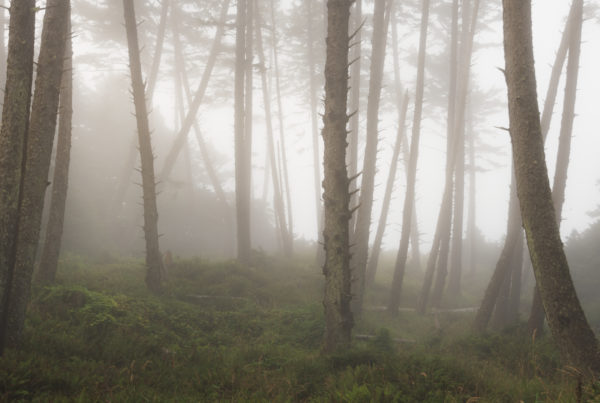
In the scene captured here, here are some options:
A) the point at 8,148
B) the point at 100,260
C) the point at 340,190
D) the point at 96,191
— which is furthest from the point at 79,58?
the point at 340,190

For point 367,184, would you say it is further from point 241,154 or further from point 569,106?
point 241,154

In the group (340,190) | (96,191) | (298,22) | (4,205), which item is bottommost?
(4,205)

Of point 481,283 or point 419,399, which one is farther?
point 481,283

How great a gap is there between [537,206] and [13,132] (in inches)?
263

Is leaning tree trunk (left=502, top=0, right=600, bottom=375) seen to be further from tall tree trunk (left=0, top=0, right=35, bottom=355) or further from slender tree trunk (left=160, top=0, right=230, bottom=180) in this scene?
slender tree trunk (left=160, top=0, right=230, bottom=180)

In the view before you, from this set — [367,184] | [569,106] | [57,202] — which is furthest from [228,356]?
[569,106]

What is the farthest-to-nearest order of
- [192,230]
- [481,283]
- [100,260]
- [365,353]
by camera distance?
[192,230]
[481,283]
[100,260]
[365,353]

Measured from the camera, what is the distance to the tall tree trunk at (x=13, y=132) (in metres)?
4.61

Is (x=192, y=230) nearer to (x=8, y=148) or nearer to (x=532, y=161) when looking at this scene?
(x=8, y=148)

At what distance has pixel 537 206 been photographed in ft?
15.3

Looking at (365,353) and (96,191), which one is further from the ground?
(96,191)

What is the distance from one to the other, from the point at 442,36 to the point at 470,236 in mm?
12374

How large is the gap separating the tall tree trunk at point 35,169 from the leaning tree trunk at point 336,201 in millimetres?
4359

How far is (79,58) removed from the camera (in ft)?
63.0
